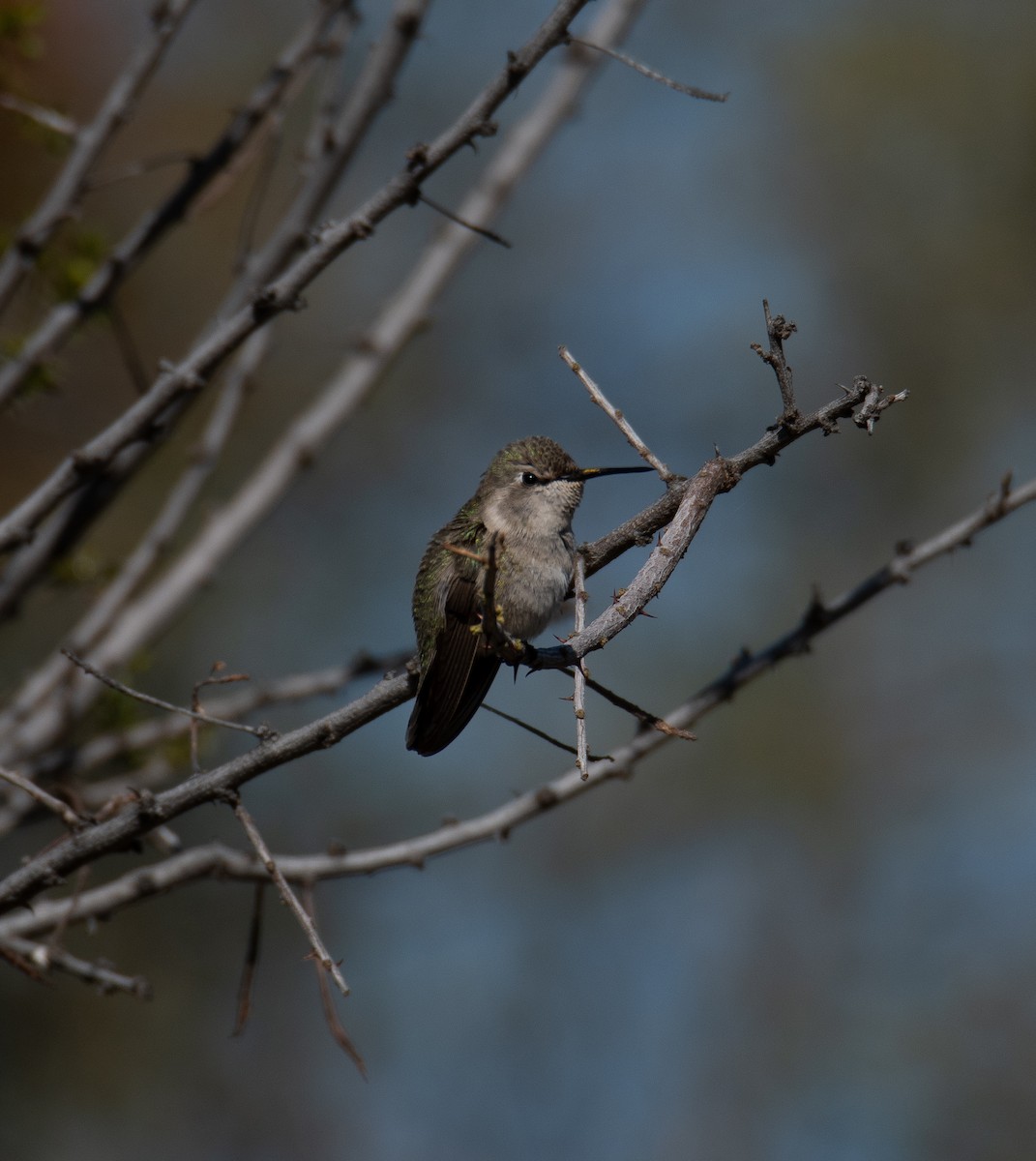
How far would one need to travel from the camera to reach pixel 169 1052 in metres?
11.8

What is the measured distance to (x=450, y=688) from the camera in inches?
133

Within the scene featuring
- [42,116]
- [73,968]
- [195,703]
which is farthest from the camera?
[42,116]

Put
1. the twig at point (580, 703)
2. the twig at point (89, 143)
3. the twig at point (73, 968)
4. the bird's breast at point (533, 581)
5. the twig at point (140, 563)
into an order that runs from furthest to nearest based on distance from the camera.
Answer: the twig at point (140, 563), the twig at point (89, 143), the bird's breast at point (533, 581), the twig at point (73, 968), the twig at point (580, 703)

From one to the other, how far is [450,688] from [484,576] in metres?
0.37

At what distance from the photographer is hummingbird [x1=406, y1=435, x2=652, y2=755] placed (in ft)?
11.1

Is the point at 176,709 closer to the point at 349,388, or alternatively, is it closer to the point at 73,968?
the point at 73,968

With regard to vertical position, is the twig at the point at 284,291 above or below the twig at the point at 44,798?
above

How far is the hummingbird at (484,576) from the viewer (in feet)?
11.1

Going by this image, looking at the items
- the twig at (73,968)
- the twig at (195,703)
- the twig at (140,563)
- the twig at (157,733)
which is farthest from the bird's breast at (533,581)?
the twig at (73,968)

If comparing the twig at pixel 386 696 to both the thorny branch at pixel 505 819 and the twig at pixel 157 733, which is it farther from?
the twig at pixel 157 733

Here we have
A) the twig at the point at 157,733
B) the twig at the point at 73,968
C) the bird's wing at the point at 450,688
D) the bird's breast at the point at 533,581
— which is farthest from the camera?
the twig at the point at 157,733

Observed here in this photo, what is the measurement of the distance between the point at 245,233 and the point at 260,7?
357 inches

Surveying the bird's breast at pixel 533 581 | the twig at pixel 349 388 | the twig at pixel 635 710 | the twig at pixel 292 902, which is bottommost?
the twig at pixel 292 902

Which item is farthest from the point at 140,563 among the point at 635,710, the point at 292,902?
the point at 635,710
